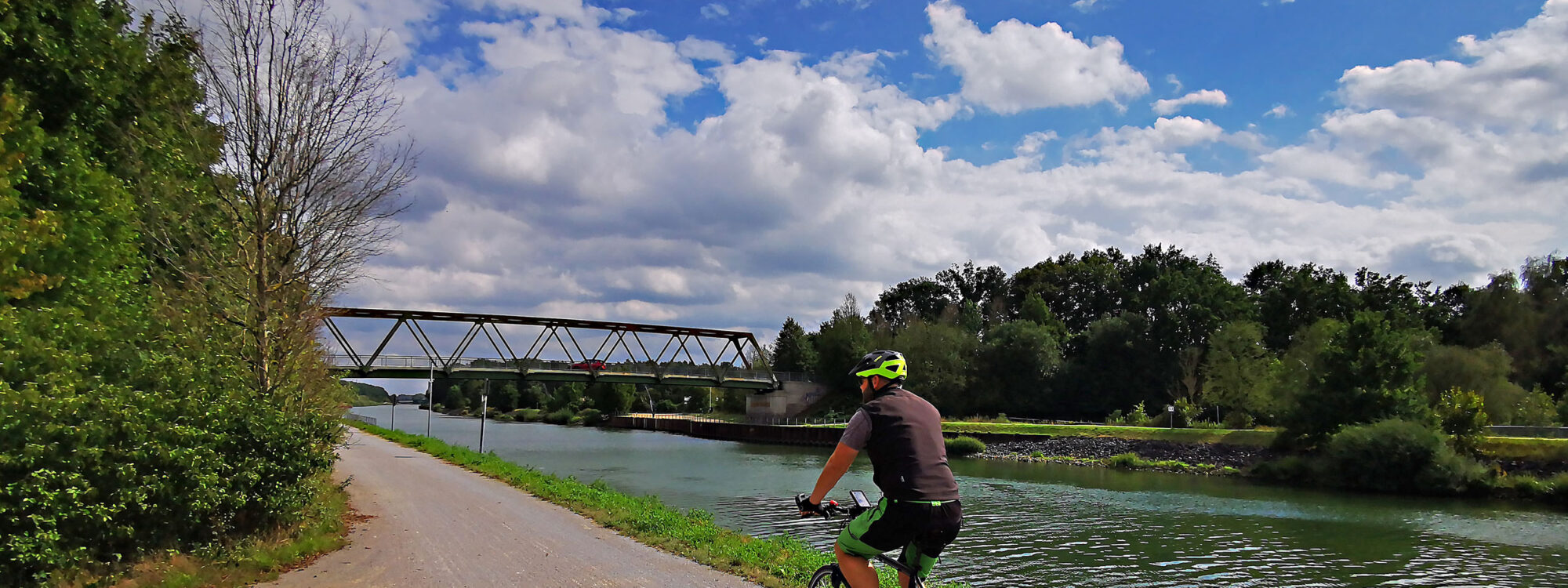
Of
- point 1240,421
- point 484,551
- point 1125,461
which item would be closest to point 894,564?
point 484,551

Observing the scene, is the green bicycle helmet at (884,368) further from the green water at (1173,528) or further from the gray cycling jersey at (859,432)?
the green water at (1173,528)

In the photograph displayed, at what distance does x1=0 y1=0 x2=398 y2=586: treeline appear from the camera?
305 inches

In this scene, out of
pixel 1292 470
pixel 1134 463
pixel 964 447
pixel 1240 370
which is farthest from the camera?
pixel 1240 370

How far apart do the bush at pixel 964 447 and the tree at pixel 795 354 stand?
37.5 m

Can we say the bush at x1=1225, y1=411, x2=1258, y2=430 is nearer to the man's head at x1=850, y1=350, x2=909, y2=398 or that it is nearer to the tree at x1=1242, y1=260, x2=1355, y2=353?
the tree at x1=1242, y1=260, x2=1355, y2=353

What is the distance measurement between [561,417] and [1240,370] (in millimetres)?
84464

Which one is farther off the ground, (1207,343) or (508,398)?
(1207,343)

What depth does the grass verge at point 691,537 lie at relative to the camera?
10.2 metres

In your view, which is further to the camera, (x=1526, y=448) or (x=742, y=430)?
(x=742, y=430)

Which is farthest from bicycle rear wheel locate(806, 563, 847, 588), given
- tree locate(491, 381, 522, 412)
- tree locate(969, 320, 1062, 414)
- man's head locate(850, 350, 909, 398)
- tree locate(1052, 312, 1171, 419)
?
tree locate(491, 381, 522, 412)

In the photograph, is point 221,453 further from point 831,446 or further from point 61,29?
point 831,446

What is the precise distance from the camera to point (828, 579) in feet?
20.3

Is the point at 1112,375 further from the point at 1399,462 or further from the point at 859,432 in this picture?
the point at 859,432

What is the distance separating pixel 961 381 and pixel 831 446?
1669 centimetres
